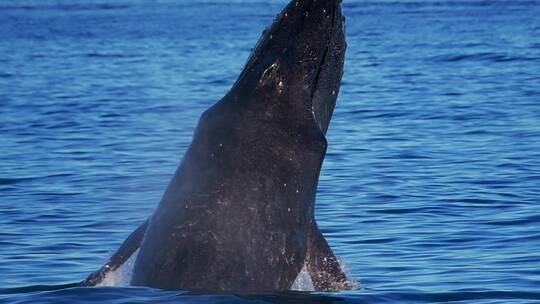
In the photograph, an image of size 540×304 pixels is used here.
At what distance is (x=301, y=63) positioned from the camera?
8.32 metres

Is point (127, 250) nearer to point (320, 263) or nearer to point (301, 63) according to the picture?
point (320, 263)

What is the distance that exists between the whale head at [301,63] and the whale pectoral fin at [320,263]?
715 mm

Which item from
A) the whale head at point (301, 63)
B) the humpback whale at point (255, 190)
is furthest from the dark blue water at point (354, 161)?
the whale head at point (301, 63)

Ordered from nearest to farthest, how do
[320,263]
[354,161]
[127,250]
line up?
1. [320,263]
2. [127,250]
3. [354,161]

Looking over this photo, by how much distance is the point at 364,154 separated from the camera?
20.9m

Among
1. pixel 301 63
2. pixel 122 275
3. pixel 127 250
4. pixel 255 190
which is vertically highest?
pixel 301 63

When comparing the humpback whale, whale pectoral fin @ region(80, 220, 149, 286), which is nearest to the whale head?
the humpback whale

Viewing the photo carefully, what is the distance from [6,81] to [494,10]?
43.3 meters

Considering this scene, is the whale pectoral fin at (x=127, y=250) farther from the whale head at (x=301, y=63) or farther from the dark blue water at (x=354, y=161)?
the whale head at (x=301, y=63)

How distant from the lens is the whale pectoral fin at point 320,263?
8281mm

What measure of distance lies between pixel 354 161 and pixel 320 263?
11.9m

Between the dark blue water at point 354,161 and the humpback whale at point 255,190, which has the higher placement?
the humpback whale at point 255,190

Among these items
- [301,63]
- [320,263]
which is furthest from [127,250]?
[301,63]

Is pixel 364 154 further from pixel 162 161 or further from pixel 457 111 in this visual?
pixel 457 111
